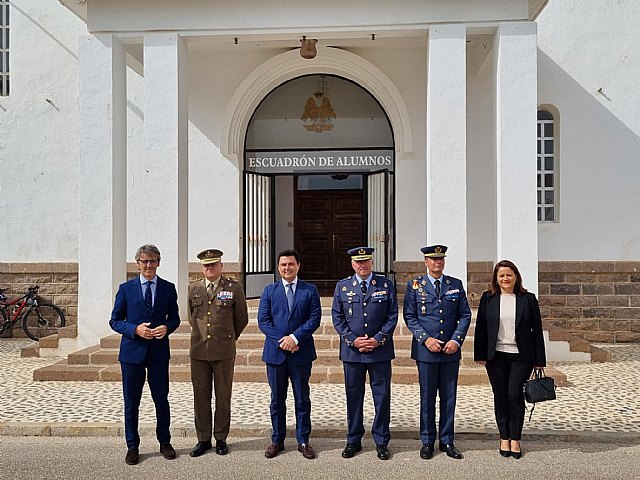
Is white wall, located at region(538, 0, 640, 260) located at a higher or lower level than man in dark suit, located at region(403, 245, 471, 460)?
higher

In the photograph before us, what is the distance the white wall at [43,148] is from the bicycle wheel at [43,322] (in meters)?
0.99

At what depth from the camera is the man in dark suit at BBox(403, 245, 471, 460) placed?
5.92 meters

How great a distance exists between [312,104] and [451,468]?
940 cm

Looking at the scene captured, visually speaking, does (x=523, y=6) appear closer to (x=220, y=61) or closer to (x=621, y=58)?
(x=621, y=58)

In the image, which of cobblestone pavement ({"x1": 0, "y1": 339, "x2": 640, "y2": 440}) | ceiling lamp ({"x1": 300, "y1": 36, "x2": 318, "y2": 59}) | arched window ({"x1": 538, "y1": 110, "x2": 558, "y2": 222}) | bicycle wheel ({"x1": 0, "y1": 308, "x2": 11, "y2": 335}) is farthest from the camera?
bicycle wheel ({"x1": 0, "y1": 308, "x2": 11, "y2": 335})

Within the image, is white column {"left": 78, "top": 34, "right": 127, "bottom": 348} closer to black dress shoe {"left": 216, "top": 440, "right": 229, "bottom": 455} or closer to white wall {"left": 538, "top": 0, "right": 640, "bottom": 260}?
black dress shoe {"left": 216, "top": 440, "right": 229, "bottom": 455}

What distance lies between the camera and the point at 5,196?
13.4 meters

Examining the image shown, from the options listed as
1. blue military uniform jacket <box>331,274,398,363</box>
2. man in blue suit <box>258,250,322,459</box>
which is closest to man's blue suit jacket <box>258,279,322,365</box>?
man in blue suit <box>258,250,322,459</box>

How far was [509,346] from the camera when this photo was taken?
19.2ft

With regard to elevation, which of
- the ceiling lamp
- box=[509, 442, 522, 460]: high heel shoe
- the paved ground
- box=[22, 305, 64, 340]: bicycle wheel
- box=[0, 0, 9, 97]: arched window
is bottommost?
the paved ground

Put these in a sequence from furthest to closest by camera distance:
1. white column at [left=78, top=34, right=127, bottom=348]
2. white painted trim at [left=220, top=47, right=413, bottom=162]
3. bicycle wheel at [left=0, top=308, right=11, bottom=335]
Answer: bicycle wheel at [left=0, top=308, right=11, bottom=335], white painted trim at [left=220, top=47, right=413, bottom=162], white column at [left=78, top=34, right=127, bottom=348]

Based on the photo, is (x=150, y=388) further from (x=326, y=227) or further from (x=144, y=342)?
(x=326, y=227)

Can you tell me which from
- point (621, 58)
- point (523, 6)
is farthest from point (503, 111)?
point (621, 58)

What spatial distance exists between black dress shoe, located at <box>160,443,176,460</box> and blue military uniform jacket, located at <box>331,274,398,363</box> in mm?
1646
